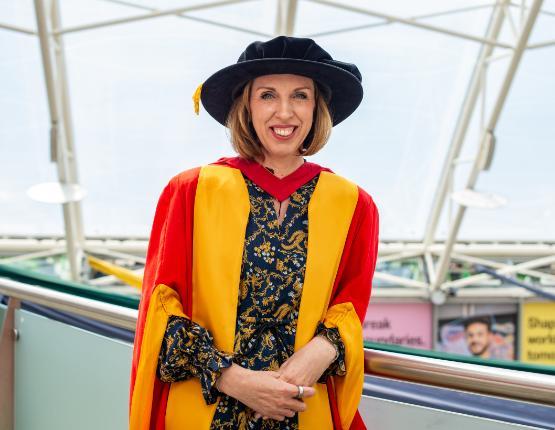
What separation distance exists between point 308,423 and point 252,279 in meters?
0.30

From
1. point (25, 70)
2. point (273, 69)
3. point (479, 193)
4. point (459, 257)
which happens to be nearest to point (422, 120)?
point (479, 193)

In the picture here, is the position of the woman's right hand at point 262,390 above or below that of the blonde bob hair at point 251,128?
below

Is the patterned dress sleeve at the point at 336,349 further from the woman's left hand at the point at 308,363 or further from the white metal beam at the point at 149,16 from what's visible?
the white metal beam at the point at 149,16

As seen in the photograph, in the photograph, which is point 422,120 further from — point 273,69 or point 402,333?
point 273,69

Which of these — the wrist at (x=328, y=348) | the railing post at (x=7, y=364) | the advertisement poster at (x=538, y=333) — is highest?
the wrist at (x=328, y=348)

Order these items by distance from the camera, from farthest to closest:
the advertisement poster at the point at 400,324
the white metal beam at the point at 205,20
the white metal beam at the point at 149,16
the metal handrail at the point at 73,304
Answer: the advertisement poster at the point at 400,324, the white metal beam at the point at 205,20, the white metal beam at the point at 149,16, the metal handrail at the point at 73,304

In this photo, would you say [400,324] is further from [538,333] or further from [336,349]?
[336,349]

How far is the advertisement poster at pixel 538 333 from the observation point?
9766 millimetres

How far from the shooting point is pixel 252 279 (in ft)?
4.66

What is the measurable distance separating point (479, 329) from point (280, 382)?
8.89 m

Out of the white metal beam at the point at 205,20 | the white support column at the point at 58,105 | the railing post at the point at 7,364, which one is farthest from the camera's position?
the white metal beam at the point at 205,20

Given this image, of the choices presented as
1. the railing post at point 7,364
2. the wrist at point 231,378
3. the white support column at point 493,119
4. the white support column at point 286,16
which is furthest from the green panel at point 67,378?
the white support column at point 493,119

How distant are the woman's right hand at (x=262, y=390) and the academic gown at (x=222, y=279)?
0.21 feet

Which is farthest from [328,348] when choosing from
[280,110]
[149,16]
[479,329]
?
[479,329]
